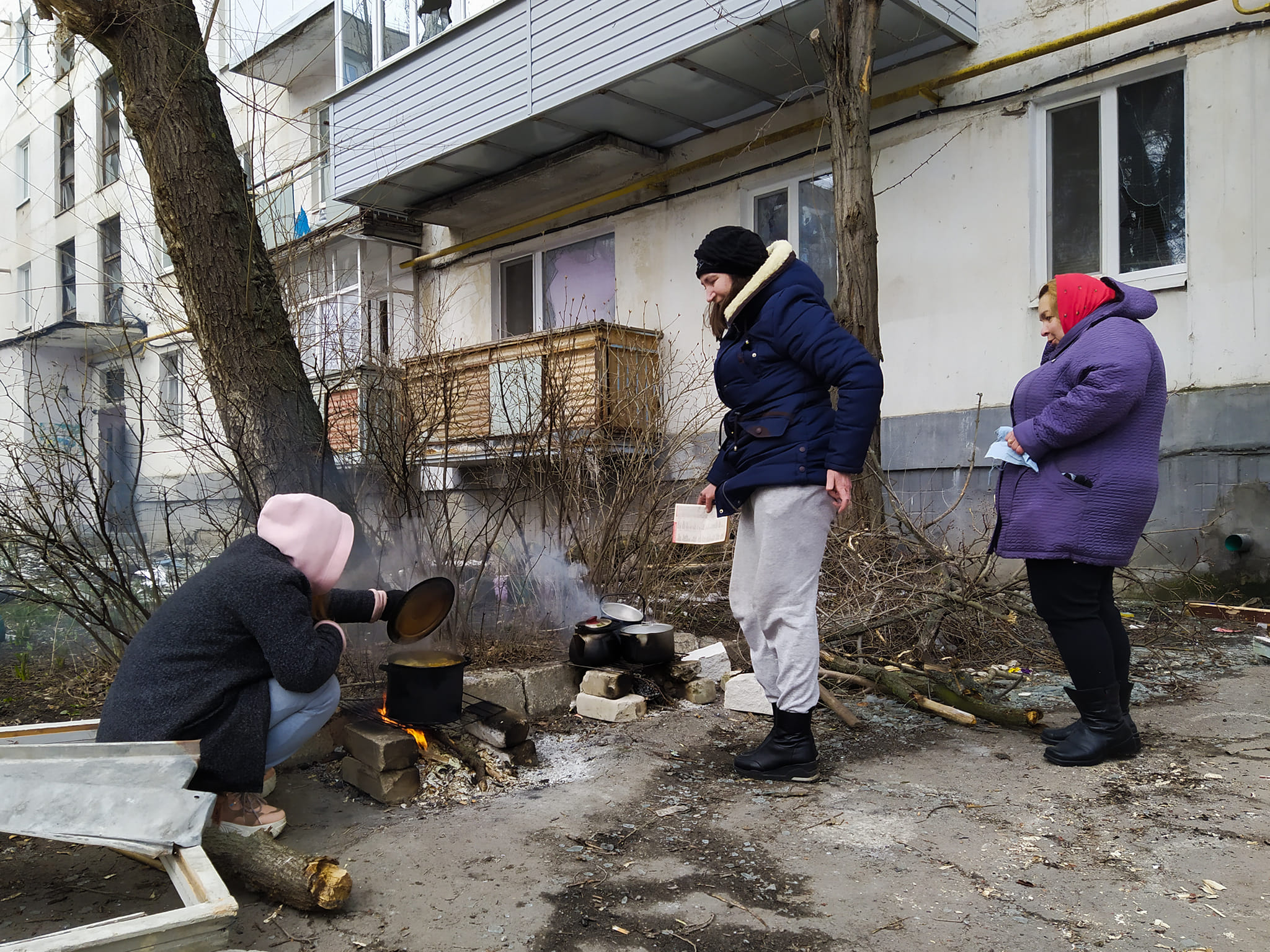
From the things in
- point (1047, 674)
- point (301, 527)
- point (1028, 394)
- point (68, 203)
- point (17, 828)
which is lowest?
point (1047, 674)

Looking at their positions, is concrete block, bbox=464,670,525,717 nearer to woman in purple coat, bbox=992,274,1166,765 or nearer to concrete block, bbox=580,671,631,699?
concrete block, bbox=580,671,631,699

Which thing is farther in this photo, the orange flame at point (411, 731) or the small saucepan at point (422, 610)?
the orange flame at point (411, 731)

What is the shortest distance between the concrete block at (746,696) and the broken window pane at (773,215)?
672 cm

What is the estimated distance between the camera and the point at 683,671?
4461 mm

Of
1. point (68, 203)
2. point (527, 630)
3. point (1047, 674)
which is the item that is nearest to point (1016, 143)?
point (1047, 674)

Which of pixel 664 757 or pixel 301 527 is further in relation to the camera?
pixel 664 757

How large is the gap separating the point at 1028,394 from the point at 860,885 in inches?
78.9

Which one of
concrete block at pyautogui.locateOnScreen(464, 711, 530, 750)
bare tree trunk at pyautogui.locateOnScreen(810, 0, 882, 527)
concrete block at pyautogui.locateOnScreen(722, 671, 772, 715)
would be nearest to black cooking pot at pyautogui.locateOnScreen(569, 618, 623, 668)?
concrete block at pyautogui.locateOnScreen(722, 671, 772, 715)

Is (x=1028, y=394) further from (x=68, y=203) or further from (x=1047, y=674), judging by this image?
(x=68, y=203)

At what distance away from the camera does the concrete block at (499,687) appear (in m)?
4.03

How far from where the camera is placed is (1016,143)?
7926 mm

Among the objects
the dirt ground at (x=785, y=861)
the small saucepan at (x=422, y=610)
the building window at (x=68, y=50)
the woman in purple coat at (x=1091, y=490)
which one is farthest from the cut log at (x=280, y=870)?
the building window at (x=68, y=50)

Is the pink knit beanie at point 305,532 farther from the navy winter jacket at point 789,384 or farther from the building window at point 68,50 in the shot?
the building window at point 68,50

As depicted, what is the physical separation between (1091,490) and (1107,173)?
5.90m
